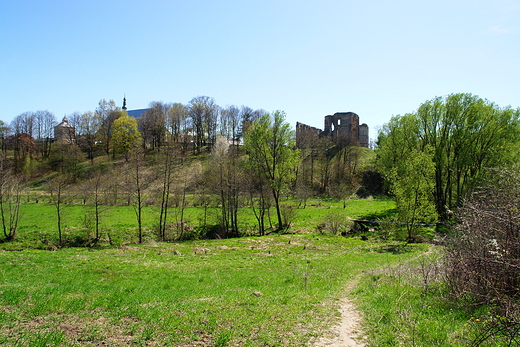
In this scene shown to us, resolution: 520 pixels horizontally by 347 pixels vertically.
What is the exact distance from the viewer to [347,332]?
697 centimetres

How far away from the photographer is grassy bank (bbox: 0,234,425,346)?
6.79m

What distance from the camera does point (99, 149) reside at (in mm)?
73438

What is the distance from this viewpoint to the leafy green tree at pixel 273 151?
1232 inches

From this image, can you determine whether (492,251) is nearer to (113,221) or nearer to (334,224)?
(334,224)

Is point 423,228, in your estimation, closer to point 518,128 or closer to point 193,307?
point 518,128

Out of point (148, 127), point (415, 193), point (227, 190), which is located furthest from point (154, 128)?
point (415, 193)

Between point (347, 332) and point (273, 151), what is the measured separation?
2549 cm

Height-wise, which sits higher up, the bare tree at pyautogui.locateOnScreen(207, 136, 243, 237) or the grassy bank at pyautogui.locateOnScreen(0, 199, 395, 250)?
the bare tree at pyautogui.locateOnScreen(207, 136, 243, 237)

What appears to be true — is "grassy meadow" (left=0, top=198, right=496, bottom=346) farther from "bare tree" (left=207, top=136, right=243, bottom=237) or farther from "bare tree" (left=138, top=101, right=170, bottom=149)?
"bare tree" (left=138, top=101, right=170, bottom=149)

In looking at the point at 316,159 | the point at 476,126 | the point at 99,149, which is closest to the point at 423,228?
the point at 476,126

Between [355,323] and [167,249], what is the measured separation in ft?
53.4

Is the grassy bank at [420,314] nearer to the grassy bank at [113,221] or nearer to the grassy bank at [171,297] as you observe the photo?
the grassy bank at [171,297]

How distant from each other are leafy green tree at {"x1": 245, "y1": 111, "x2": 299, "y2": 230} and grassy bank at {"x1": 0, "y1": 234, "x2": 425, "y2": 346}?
13085 mm

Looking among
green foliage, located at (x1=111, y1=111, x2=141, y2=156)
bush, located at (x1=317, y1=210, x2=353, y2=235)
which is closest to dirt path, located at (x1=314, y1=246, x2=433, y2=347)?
bush, located at (x1=317, y1=210, x2=353, y2=235)
